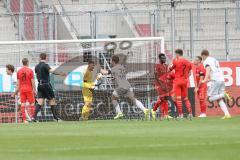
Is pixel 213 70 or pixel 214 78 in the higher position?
pixel 213 70

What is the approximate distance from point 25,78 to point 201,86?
199 inches

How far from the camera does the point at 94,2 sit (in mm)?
34875

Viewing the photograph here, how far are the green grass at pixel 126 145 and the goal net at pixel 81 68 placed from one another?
996cm

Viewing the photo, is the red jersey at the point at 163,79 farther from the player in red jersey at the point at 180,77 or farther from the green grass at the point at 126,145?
the green grass at the point at 126,145

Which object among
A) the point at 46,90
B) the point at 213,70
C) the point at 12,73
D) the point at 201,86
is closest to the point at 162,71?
the point at 201,86

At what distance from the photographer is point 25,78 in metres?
25.2

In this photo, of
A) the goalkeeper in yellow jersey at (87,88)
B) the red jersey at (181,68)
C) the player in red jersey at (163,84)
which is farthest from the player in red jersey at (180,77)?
the goalkeeper in yellow jersey at (87,88)

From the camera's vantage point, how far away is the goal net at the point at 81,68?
26.7 metres

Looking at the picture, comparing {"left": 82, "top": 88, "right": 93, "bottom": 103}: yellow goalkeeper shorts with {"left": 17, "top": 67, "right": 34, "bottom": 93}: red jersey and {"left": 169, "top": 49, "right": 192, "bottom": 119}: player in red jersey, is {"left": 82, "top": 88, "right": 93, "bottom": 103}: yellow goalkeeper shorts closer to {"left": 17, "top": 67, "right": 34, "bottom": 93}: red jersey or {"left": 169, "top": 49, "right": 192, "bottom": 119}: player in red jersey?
{"left": 17, "top": 67, "right": 34, "bottom": 93}: red jersey

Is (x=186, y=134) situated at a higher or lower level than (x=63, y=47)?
lower

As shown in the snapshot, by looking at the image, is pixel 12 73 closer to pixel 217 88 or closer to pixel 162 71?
pixel 162 71

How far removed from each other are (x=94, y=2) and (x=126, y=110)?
952cm

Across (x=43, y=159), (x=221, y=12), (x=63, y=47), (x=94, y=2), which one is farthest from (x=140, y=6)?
(x=43, y=159)

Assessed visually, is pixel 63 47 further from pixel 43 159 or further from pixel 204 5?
pixel 43 159
